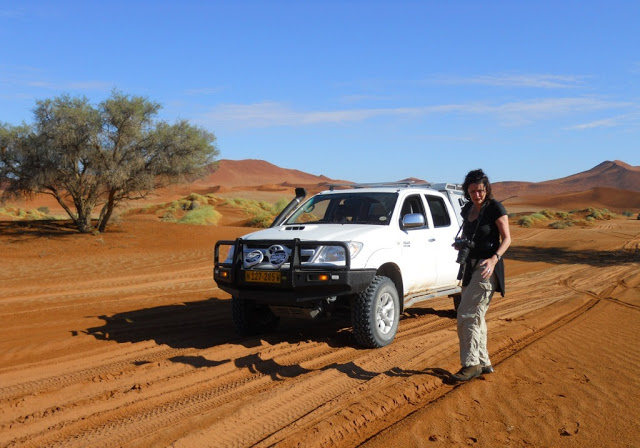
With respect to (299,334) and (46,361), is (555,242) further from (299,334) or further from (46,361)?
(46,361)

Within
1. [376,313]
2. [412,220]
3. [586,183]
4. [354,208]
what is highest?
[586,183]

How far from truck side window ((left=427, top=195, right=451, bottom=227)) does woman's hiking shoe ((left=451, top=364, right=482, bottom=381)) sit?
10.6 ft

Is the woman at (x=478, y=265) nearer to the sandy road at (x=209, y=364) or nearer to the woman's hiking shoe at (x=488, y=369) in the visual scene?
the woman's hiking shoe at (x=488, y=369)

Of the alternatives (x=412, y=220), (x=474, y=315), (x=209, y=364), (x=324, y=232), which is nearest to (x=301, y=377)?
(x=209, y=364)

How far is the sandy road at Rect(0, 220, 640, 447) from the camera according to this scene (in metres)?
4.51

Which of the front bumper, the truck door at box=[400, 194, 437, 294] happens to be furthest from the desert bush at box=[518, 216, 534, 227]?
the front bumper

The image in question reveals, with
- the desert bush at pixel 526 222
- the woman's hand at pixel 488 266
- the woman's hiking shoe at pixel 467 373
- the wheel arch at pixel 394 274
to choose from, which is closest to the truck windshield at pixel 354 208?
the wheel arch at pixel 394 274

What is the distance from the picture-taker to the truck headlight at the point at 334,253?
6773mm

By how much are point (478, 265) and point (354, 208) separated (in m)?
2.98

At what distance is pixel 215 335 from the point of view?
26.2 ft

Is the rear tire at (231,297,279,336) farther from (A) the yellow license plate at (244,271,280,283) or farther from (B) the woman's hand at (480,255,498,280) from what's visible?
(B) the woman's hand at (480,255,498,280)

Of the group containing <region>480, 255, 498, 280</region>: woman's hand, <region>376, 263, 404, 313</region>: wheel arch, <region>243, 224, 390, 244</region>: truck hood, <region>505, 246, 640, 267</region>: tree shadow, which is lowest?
<region>505, 246, 640, 267</region>: tree shadow

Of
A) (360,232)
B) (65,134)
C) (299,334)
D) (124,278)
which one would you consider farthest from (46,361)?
(65,134)

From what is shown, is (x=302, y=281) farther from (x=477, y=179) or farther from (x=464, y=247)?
(x=477, y=179)
